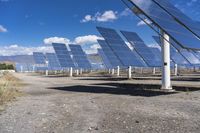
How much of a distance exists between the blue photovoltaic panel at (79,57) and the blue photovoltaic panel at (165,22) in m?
33.1

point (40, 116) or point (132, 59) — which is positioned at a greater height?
point (132, 59)

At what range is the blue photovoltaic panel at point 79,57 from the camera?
5640 centimetres

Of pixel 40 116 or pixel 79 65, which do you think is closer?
pixel 40 116

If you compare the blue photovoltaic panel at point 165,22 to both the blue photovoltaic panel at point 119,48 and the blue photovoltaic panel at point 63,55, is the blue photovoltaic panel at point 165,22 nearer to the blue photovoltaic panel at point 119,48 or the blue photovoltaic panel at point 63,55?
the blue photovoltaic panel at point 119,48

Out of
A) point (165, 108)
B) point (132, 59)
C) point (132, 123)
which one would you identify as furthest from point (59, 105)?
point (132, 59)

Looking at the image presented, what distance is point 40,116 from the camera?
11578 millimetres

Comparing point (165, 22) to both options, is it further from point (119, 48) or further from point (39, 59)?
point (39, 59)

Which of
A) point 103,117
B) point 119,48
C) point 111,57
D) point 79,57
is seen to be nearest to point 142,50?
point 119,48

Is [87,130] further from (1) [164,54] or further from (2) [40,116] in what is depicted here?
(1) [164,54]

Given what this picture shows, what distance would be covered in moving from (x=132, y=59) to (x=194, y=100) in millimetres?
25120

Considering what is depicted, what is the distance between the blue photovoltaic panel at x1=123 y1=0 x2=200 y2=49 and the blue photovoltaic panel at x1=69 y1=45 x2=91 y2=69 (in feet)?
109

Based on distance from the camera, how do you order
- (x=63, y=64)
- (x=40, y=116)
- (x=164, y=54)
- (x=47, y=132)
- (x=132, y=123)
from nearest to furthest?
(x=47, y=132) → (x=132, y=123) → (x=40, y=116) → (x=164, y=54) → (x=63, y=64)

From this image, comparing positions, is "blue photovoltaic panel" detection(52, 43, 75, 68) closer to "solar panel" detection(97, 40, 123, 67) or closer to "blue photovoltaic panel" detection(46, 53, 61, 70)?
"solar panel" detection(97, 40, 123, 67)

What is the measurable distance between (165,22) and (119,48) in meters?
21.2
